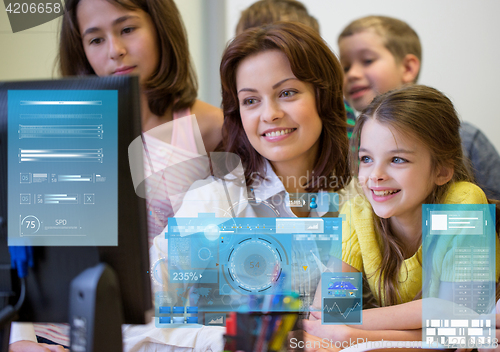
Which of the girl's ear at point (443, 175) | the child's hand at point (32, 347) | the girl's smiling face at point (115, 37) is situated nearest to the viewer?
the child's hand at point (32, 347)

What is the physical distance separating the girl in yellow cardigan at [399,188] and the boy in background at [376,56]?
0.49 m

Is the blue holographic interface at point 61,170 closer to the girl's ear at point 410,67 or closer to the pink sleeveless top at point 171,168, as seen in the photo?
the pink sleeveless top at point 171,168

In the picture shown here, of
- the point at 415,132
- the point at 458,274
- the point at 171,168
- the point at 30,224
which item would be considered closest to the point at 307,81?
the point at 415,132

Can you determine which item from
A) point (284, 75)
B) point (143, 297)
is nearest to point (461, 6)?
point (284, 75)

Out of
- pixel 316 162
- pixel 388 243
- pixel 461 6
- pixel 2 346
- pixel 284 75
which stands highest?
pixel 461 6

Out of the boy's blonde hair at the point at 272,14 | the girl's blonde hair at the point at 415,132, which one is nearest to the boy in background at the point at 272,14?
the boy's blonde hair at the point at 272,14

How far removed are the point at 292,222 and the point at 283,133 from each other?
0.24 meters

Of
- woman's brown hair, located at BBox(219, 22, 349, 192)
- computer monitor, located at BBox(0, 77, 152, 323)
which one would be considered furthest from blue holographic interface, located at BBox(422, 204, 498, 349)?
computer monitor, located at BBox(0, 77, 152, 323)

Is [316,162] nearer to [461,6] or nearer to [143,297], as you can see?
[143,297]

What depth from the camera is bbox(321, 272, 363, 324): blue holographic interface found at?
758mm

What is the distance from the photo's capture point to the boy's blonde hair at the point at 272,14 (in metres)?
1.37

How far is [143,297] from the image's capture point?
1.81ft

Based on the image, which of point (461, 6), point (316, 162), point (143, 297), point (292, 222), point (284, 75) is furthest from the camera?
point (461, 6)
